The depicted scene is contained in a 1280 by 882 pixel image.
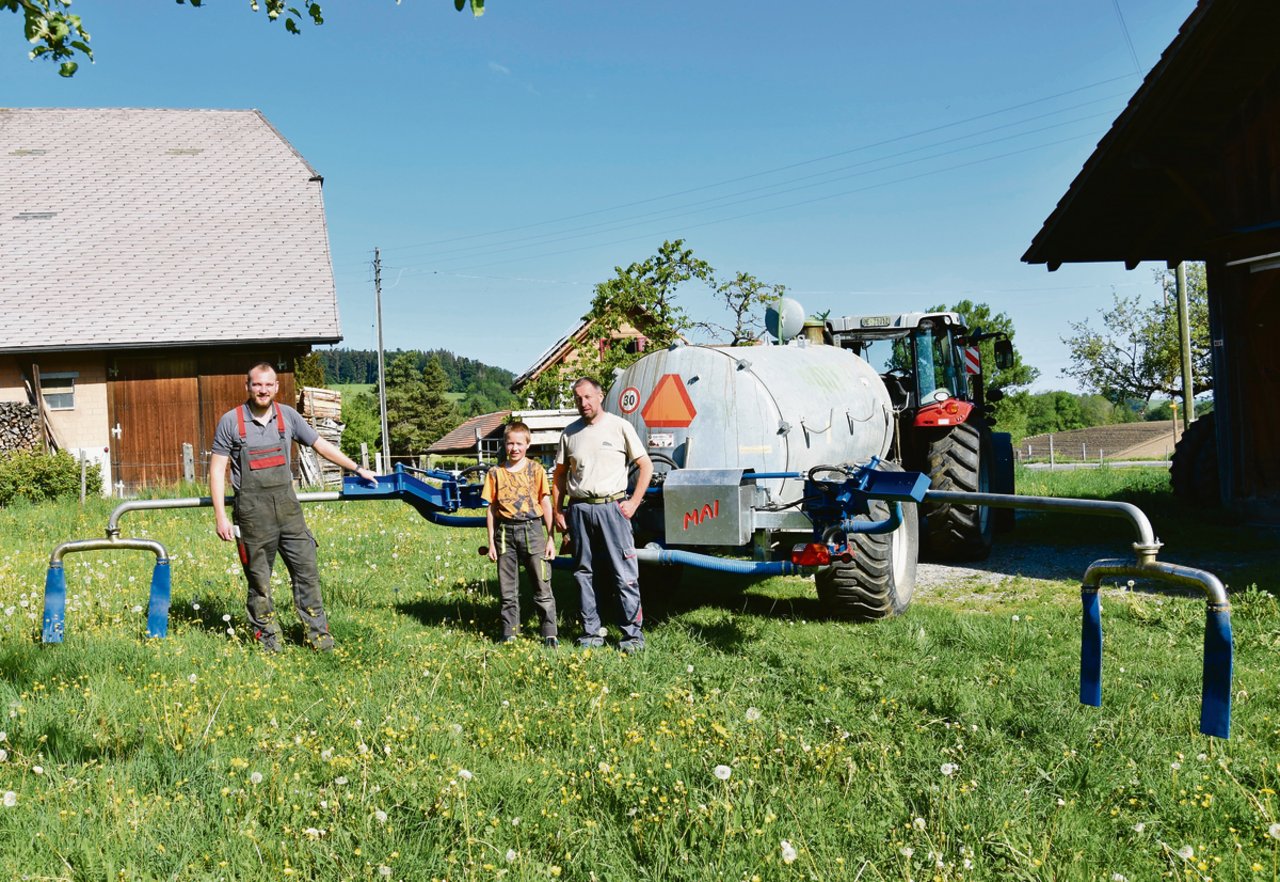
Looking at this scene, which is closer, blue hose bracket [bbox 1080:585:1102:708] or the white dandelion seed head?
the white dandelion seed head

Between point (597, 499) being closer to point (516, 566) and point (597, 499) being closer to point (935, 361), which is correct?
point (516, 566)

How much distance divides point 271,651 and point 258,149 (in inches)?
855

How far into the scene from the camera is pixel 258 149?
24.4m

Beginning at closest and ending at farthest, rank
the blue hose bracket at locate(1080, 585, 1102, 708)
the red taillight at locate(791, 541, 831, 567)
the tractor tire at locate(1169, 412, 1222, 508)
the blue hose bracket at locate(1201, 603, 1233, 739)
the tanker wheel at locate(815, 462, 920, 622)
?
the blue hose bracket at locate(1201, 603, 1233, 739), the blue hose bracket at locate(1080, 585, 1102, 708), the red taillight at locate(791, 541, 831, 567), the tanker wheel at locate(815, 462, 920, 622), the tractor tire at locate(1169, 412, 1222, 508)

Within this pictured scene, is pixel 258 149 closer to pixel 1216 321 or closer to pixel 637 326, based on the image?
pixel 637 326

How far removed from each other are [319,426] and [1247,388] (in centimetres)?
1956

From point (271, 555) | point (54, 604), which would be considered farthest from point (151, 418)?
point (271, 555)

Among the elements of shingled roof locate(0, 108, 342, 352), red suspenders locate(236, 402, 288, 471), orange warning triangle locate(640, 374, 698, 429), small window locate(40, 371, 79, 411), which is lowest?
red suspenders locate(236, 402, 288, 471)

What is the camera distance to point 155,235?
71.2ft

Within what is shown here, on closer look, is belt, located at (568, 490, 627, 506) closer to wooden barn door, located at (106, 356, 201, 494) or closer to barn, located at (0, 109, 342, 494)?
barn, located at (0, 109, 342, 494)

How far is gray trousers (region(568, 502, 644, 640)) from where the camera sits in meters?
6.00

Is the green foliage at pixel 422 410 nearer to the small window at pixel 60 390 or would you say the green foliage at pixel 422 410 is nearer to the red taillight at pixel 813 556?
the small window at pixel 60 390

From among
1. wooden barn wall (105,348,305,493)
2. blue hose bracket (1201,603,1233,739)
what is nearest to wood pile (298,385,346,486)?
wooden barn wall (105,348,305,493)

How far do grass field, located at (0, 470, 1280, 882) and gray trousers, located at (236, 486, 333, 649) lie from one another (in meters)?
0.21
